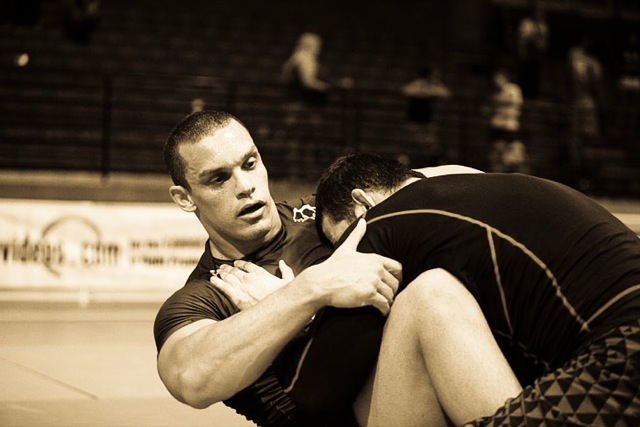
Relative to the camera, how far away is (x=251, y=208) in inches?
150

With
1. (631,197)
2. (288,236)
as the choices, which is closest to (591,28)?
(631,197)

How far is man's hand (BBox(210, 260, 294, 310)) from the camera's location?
328 cm

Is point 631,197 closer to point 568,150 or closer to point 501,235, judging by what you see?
point 568,150

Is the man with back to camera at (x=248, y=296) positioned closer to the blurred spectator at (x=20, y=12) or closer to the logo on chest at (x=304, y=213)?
the logo on chest at (x=304, y=213)

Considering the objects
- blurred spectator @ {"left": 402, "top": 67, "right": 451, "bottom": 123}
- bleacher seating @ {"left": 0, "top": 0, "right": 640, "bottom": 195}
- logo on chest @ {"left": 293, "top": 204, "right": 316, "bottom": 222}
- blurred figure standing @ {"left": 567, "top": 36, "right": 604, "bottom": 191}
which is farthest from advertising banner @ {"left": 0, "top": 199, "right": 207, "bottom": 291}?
blurred figure standing @ {"left": 567, "top": 36, "right": 604, "bottom": 191}

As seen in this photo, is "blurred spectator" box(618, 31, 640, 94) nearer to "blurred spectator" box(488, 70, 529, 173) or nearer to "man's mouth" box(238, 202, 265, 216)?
"blurred spectator" box(488, 70, 529, 173)

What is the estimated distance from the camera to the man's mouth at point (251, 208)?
12.4ft

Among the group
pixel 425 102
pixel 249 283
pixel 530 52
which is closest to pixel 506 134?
pixel 425 102

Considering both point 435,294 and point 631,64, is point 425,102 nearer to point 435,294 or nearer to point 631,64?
point 631,64

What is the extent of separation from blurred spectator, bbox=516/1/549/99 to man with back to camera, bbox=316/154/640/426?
28.7ft

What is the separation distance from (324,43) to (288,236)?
426 inches

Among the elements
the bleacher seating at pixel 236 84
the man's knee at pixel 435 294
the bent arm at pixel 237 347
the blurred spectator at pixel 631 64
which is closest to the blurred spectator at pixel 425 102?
the bleacher seating at pixel 236 84

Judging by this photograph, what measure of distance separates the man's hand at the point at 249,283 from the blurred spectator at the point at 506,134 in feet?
23.3

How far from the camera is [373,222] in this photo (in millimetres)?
2861
